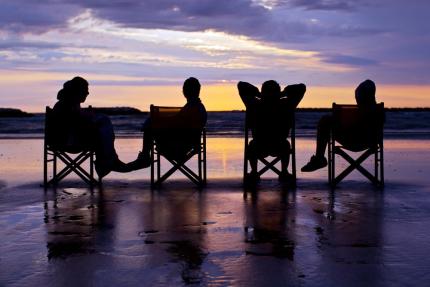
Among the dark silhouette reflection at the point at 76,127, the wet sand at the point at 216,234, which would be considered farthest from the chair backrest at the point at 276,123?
the dark silhouette reflection at the point at 76,127

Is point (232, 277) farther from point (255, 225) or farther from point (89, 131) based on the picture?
point (89, 131)

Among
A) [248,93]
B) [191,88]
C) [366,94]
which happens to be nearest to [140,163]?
[191,88]

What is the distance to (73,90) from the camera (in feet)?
33.8

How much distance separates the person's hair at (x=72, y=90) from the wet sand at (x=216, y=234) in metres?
1.32

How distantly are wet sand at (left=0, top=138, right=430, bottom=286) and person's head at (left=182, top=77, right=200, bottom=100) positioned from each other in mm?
1369

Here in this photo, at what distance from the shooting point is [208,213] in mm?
7418

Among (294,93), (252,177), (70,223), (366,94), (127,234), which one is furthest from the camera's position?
(252,177)

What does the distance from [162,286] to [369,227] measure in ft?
9.20

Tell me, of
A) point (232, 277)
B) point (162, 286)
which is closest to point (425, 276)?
point (232, 277)

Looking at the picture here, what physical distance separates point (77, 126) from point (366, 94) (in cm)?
433

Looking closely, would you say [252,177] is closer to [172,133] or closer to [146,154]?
[172,133]

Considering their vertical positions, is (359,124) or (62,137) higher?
(359,124)

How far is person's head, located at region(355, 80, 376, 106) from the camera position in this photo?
10406mm

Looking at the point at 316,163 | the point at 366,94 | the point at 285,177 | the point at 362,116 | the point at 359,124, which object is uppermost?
the point at 366,94
